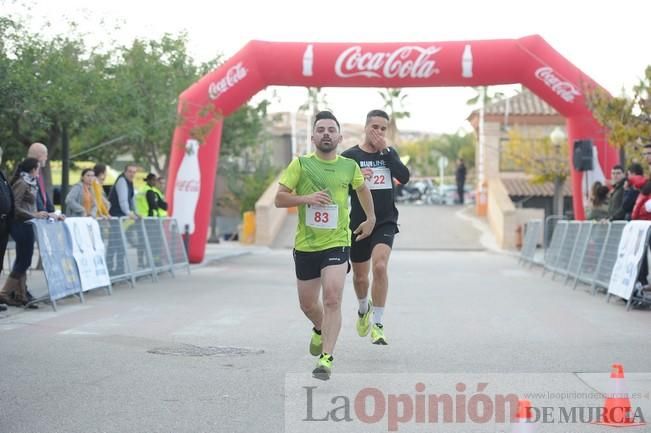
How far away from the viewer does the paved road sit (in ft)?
21.8

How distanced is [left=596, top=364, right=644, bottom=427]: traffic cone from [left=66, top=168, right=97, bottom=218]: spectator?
36.3ft

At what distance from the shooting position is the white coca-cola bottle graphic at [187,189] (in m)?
23.1

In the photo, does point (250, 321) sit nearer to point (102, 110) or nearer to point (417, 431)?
point (417, 431)

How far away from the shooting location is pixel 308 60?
2164cm

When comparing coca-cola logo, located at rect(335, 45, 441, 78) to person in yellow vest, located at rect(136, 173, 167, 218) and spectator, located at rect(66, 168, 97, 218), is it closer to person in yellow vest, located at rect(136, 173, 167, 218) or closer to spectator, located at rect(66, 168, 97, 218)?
person in yellow vest, located at rect(136, 173, 167, 218)

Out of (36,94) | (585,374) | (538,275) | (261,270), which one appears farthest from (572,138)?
(585,374)

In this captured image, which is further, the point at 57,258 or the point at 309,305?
the point at 57,258

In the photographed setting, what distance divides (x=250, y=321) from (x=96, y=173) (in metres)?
6.39

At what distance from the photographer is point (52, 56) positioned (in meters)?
17.6

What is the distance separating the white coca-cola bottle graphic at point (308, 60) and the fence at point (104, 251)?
4258 millimetres

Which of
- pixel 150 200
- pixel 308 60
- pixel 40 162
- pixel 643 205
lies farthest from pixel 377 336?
pixel 308 60

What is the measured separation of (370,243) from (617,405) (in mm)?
3987

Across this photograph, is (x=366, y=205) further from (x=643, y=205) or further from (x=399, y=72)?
(x=399, y=72)

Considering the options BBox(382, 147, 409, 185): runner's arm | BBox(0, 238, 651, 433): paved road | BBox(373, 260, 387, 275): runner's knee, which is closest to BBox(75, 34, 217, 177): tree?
BBox(0, 238, 651, 433): paved road
